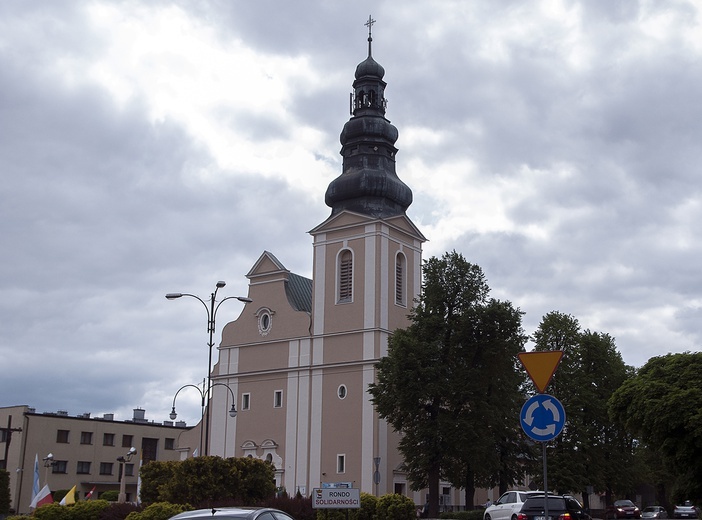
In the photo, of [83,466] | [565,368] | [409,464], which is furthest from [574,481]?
[83,466]

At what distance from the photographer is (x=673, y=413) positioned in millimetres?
25953

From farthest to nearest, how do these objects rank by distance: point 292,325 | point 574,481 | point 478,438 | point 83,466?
point 83,466 < point 292,325 < point 574,481 < point 478,438

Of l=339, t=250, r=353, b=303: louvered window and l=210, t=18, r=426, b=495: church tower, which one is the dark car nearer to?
l=210, t=18, r=426, b=495: church tower

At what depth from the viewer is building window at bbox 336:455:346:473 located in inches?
2205

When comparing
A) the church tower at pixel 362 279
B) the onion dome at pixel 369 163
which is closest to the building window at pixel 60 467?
the church tower at pixel 362 279

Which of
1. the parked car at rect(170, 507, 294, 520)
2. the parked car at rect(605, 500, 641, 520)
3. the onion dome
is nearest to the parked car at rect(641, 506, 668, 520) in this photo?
the parked car at rect(605, 500, 641, 520)

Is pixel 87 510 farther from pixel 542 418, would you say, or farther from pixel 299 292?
pixel 299 292

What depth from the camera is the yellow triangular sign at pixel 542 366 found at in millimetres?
13781

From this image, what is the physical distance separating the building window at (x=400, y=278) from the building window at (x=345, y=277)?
10.5ft

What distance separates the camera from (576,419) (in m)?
52.8

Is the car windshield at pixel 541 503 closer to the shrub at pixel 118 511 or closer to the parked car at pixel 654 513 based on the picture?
the shrub at pixel 118 511

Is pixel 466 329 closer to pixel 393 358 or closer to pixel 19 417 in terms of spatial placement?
pixel 393 358

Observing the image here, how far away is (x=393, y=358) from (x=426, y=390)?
102 inches

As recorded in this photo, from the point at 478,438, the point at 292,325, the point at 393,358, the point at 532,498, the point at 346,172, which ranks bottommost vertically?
the point at 532,498
